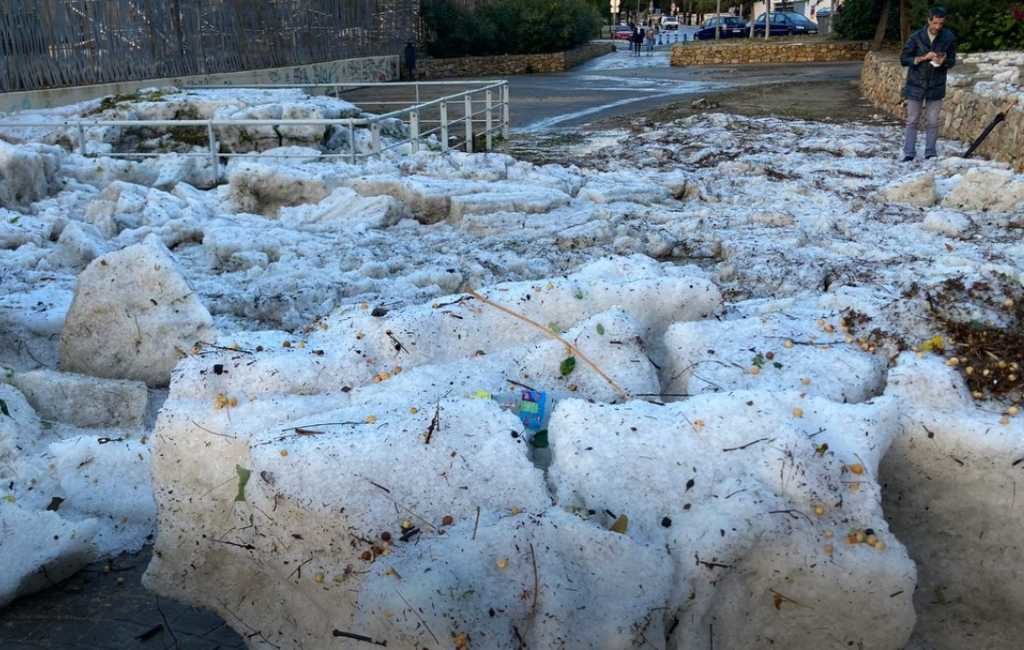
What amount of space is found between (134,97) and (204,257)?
7786 millimetres

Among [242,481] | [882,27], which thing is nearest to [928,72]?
[242,481]

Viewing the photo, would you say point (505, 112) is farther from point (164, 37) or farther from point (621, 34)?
point (621, 34)

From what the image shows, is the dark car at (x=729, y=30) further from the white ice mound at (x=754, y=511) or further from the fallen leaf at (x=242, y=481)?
the fallen leaf at (x=242, y=481)

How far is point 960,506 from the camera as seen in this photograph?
9.96 ft

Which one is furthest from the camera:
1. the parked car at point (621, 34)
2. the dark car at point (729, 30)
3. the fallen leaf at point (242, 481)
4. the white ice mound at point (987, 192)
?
the parked car at point (621, 34)

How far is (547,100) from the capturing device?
21016 millimetres

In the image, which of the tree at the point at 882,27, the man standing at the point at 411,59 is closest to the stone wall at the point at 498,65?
the man standing at the point at 411,59

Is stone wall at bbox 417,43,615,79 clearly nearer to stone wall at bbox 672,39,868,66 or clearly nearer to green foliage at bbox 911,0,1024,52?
stone wall at bbox 672,39,868,66

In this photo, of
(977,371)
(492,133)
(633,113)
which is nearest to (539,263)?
(977,371)

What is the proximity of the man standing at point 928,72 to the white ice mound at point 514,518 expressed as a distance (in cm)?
816

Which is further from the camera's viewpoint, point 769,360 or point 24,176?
point 24,176

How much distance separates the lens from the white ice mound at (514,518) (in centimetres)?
261

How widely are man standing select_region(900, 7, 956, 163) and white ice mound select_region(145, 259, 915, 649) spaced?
816 cm

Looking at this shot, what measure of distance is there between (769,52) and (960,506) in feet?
95.1
